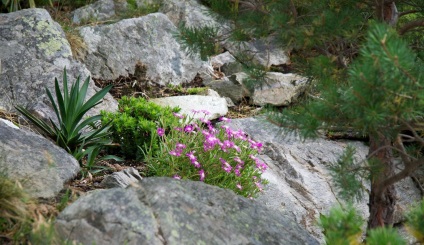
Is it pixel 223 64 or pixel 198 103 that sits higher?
pixel 198 103

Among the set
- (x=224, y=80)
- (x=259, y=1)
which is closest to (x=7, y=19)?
(x=224, y=80)

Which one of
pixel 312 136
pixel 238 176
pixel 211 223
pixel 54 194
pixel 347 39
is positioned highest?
pixel 347 39

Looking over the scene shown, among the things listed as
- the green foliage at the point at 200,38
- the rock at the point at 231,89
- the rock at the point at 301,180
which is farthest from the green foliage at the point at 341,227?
the rock at the point at 231,89

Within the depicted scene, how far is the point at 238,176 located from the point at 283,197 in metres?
0.72

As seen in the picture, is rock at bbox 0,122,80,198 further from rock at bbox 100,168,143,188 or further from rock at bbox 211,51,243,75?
rock at bbox 211,51,243,75

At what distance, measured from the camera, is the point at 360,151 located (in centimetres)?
617

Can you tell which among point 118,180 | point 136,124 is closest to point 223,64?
point 136,124

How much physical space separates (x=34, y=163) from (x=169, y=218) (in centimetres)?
129

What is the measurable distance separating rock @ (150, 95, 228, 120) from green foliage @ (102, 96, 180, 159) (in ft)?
2.41

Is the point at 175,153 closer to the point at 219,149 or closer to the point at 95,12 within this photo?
the point at 219,149

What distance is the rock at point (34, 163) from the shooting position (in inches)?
149

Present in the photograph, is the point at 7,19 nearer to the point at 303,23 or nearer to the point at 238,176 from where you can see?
the point at 238,176

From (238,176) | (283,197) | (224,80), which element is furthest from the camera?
(224,80)

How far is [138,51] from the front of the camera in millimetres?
6680
